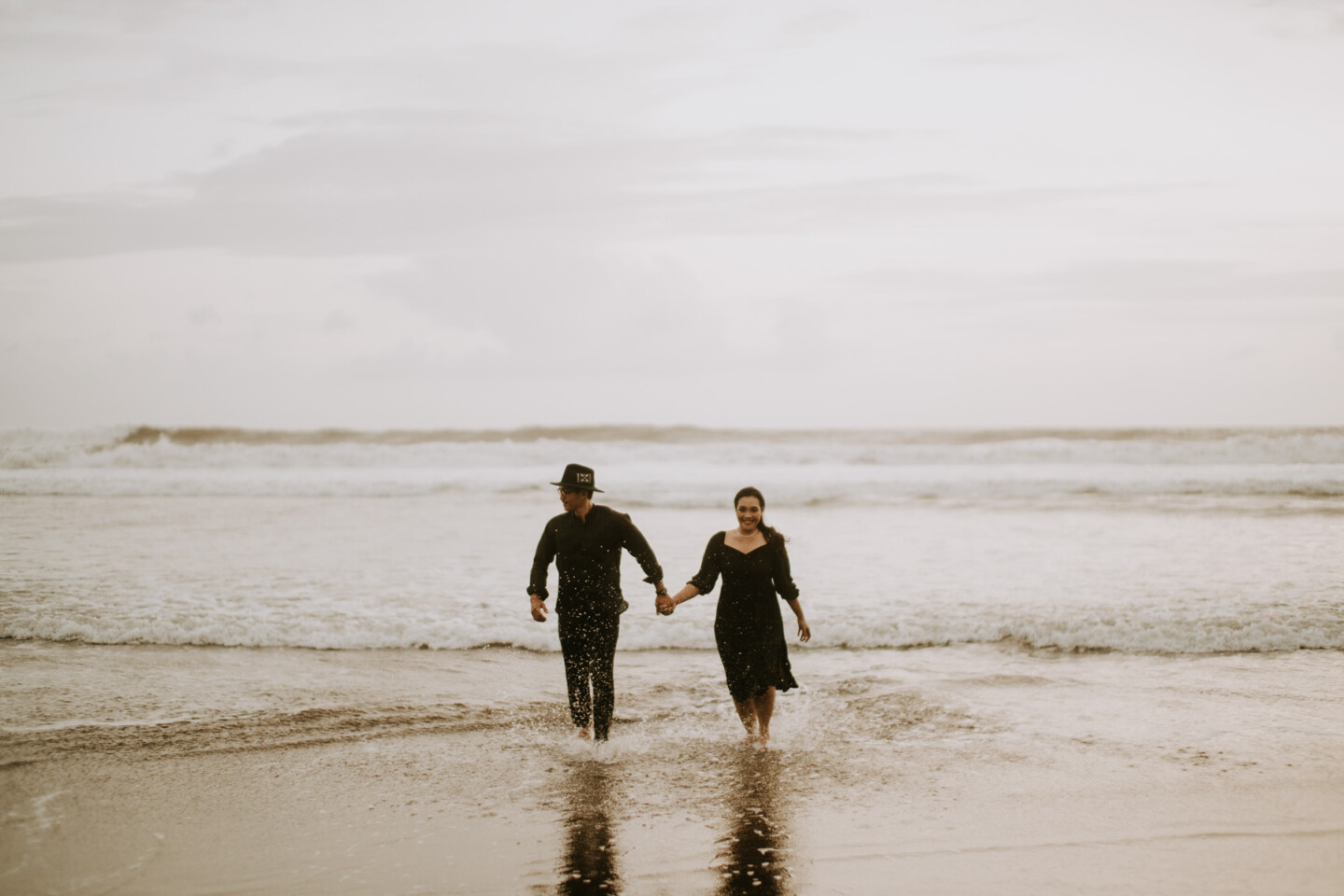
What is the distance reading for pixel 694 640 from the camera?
9.50 meters

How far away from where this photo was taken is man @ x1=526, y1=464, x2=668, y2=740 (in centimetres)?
615

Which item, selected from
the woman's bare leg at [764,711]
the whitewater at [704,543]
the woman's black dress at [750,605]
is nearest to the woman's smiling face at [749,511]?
the woman's black dress at [750,605]

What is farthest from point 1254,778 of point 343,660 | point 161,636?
point 161,636

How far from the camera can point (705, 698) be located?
765cm

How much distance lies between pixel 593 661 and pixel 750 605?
110cm

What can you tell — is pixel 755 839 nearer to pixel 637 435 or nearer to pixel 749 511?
pixel 749 511

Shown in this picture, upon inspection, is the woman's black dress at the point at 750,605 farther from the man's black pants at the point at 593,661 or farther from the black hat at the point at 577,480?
the black hat at the point at 577,480

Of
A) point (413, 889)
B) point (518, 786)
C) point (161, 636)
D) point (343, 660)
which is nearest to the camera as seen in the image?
point (413, 889)

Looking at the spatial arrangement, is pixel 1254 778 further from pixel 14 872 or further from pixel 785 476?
pixel 785 476

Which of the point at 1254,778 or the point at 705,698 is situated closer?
the point at 1254,778

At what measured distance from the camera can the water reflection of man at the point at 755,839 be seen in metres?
4.36

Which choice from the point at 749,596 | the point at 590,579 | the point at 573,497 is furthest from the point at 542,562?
the point at 749,596

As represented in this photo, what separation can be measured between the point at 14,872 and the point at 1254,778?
6.65 metres

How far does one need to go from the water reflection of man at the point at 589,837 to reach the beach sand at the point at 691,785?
18 mm
